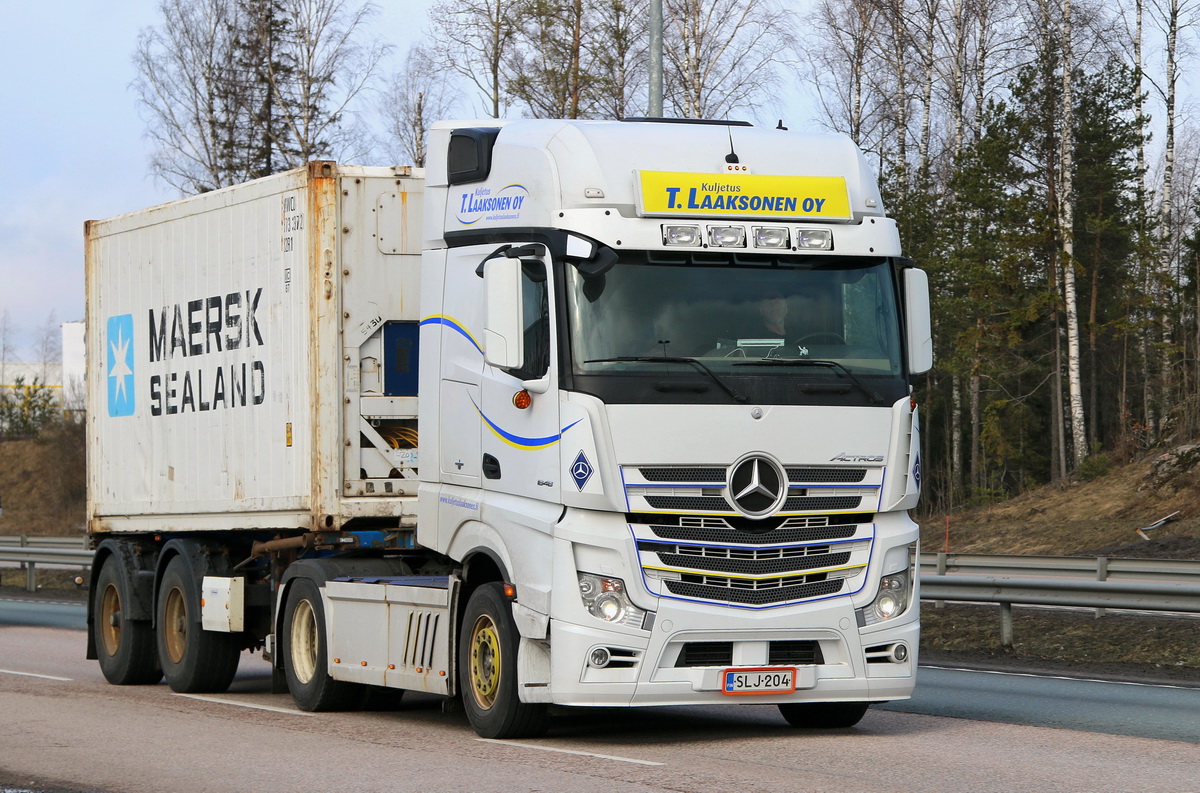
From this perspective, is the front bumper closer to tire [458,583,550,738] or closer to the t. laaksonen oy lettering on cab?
tire [458,583,550,738]

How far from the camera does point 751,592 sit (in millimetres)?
9203

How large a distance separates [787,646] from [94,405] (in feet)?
28.6

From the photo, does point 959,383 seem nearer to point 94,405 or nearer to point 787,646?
point 94,405

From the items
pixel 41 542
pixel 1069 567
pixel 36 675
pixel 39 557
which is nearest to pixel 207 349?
pixel 36 675

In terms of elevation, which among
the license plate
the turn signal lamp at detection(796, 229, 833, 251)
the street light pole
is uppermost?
the street light pole

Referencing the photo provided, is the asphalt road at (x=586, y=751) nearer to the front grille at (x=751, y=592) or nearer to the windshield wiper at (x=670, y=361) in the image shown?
the front grille at (x=751, y=592)

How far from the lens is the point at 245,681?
15.2 metres

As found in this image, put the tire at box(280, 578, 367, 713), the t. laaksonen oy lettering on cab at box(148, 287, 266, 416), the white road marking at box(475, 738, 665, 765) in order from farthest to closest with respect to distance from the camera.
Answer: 1. the t. laaksonen oy lettering on cab at box(148, 287, 266, 416)
2. the tire at box(280, 578, 367, 713)
3. the white road marking at box(475, 738, 665, 765)

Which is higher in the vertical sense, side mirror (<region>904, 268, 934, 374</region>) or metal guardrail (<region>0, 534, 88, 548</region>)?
side mirror (<region>904, 268, 934, 374</region>)

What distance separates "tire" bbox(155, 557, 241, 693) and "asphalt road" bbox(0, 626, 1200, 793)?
0.64 meters

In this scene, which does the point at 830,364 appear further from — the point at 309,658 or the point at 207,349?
the point at 207,349

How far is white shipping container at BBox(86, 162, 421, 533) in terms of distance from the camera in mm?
11852

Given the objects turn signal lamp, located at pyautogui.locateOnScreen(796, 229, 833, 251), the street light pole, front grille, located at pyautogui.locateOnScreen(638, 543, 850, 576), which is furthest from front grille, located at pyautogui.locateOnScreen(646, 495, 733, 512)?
the street light pole

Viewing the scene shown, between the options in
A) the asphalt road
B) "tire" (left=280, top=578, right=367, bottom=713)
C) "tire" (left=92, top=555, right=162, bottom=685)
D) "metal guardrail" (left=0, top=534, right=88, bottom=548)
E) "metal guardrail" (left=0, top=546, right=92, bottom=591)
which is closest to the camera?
the asphalt road
